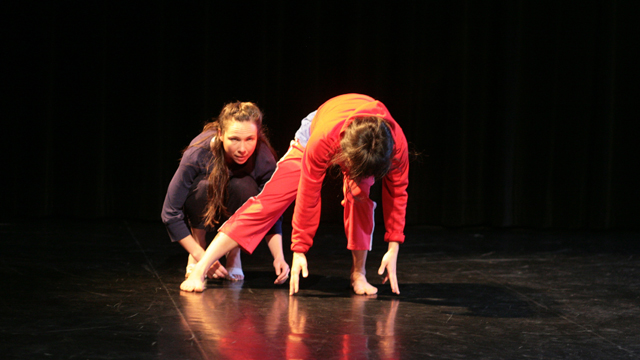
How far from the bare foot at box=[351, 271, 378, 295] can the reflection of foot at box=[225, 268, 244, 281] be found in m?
0.42

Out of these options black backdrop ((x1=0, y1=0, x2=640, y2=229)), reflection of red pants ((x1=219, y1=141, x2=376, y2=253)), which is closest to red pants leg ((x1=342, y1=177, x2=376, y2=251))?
reflection of red pants ((x1=219, y1=141, x2=376, y2=253))

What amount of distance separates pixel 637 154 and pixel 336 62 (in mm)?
1968

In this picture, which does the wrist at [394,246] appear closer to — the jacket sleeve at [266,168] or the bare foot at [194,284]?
the jacket sleeve at [266,168]

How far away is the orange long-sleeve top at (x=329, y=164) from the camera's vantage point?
170 cm

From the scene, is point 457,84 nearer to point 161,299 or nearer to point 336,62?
point 336,62

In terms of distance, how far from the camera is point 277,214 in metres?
1.95

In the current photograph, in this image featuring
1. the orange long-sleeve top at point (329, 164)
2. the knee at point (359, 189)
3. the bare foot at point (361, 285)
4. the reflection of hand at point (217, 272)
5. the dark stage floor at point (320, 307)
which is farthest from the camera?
the reflection of hand at point (217, 272)

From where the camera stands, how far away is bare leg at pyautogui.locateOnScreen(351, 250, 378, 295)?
194cm

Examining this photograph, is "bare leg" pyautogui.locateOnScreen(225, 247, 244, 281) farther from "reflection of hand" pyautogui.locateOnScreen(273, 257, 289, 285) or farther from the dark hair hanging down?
the dark hair hanging down

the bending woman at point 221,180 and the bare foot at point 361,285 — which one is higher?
the bending woman at point 221,180

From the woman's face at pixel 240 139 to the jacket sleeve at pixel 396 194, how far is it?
1.55 feet

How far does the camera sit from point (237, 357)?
130 cm

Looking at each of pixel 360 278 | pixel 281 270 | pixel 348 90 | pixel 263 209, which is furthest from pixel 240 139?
pixel 348 90

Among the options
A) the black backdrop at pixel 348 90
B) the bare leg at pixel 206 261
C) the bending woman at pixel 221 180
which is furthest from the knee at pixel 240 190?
the black backdrop at pixel 348 90
